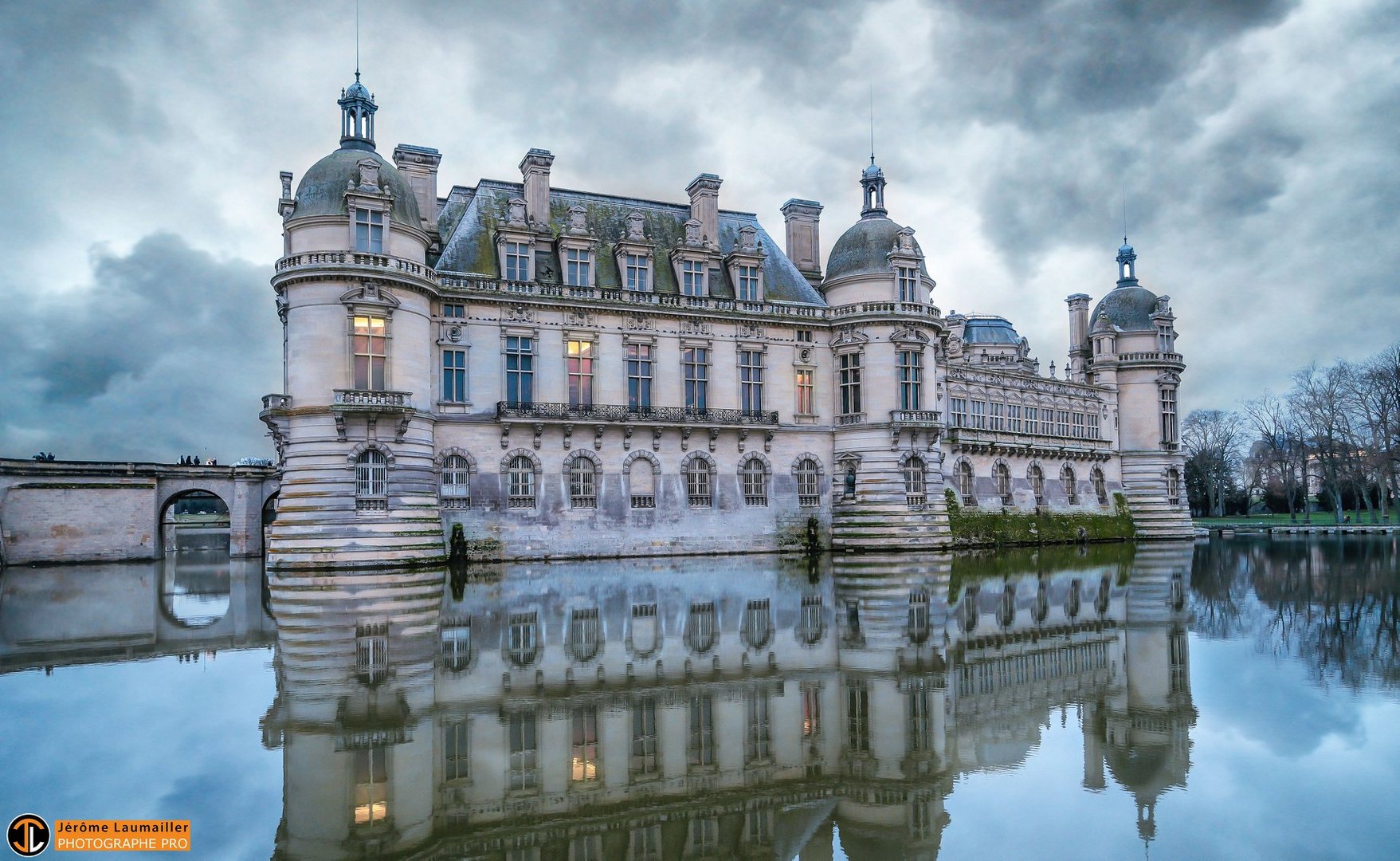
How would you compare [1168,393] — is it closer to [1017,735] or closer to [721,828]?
[1017,735]

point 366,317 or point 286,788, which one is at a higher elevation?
point 366,317

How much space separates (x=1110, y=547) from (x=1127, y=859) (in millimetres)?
44748

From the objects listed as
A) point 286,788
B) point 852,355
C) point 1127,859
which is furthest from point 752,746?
point 852,355

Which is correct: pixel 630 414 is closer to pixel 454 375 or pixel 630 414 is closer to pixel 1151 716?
pixel 454 375

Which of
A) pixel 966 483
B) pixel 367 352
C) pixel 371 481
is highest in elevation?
pixel 367 352

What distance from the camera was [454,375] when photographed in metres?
35.3

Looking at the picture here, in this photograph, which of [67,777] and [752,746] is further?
[752,746]

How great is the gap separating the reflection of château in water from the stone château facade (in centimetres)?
1195

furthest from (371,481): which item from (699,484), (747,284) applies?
(747,284)

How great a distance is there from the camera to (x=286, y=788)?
834 cm

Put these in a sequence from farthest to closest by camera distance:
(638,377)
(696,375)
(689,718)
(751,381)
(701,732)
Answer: (751,381) < (696,375) < (638,377) < (689,718) < (701,732)

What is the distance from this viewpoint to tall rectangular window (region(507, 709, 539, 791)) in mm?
8555

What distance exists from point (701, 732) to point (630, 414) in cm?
2792

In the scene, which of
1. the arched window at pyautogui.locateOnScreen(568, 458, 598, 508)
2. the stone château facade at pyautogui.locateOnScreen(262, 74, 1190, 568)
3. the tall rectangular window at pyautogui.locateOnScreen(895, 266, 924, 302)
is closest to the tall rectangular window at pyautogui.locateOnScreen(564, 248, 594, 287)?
the stone château facade at pyautogui.locateOnScreen(262, 74, 1190, 568)
